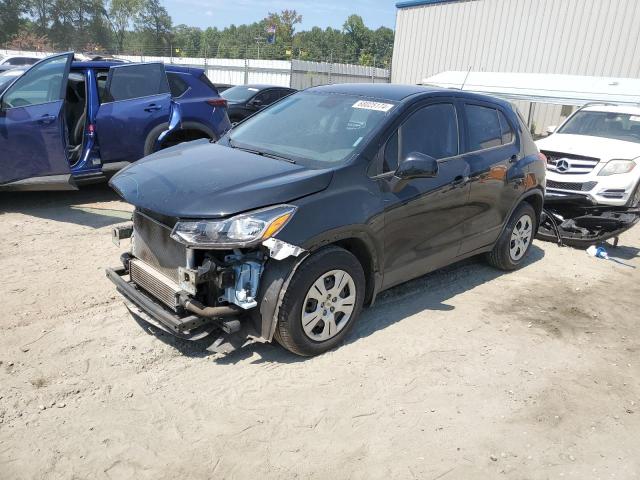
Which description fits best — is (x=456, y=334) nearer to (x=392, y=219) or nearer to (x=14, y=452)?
(x=392, y=219)

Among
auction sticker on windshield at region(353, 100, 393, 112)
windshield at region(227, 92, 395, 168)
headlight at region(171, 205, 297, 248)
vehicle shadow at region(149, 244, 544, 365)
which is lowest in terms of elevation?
vehicle shadow at region(149, 244, 544, 365)

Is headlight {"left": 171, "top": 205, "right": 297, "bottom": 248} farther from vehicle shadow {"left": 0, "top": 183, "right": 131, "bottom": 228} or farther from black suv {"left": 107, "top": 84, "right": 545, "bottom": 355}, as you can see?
vehicle shadow {"left": 0, "top": 183, "right": 131, "bottom": 228}

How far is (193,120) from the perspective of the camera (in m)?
7.77

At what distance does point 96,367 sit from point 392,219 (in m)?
2.28

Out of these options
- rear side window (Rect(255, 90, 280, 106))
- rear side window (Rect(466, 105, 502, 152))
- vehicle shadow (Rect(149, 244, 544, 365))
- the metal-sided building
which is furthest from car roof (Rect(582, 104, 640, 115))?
the metal-sided building

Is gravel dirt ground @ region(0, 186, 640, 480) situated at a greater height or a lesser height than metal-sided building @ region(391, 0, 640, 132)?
lesser

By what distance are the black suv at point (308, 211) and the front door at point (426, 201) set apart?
1 centimetres

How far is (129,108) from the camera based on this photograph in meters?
7.20

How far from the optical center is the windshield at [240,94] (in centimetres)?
1395

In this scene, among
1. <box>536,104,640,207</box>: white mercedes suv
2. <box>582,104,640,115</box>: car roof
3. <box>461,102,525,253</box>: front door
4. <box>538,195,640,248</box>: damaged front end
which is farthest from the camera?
<box>582,104,640,115</box>: car roof

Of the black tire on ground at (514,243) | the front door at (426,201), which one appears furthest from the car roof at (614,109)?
the front door at (426,201)

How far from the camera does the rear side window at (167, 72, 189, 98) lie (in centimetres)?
777

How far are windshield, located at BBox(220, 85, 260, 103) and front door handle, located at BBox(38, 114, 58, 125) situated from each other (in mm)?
7968

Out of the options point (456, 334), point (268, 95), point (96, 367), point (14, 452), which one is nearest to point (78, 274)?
point (96, 367)
